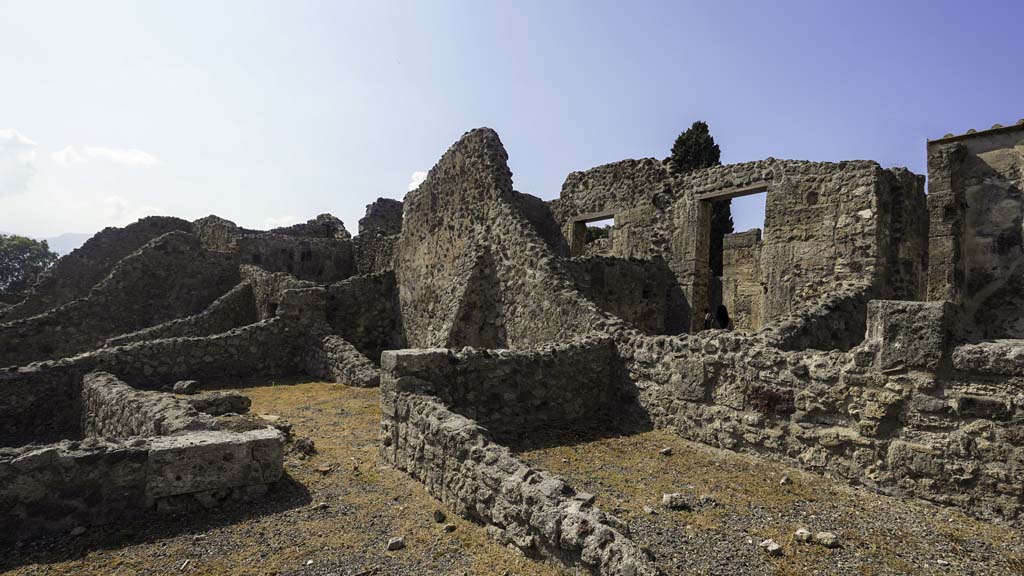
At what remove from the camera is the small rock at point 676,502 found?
4707 millimetres

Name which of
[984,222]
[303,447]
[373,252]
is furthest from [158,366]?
[984,222]

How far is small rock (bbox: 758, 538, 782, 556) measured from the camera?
3896mm

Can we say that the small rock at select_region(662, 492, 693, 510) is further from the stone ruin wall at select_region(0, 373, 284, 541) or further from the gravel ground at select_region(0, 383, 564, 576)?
the stone ruin wall at select_region(0, 373, 284, 541)

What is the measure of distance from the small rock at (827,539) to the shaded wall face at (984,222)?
6.26m

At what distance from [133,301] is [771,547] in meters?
17.4

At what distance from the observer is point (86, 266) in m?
20.3

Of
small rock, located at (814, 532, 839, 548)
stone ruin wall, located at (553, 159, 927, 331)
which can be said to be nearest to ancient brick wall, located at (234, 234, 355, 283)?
stone ruin wall, located at (553, 159, 927, 331)

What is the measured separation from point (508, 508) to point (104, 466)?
3183 millimetres

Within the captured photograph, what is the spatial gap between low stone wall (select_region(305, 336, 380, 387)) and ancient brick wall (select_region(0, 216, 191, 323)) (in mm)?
11330

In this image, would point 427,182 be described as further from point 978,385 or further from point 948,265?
point 978,385

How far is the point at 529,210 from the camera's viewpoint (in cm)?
1672

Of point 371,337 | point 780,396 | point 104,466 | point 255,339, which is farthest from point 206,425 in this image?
point 371,337

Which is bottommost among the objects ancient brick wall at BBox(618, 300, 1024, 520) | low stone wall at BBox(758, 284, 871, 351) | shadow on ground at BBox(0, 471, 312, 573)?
shadow on ground at BBox(0, 471, 312, 573)

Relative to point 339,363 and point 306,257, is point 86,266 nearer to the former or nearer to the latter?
point 306,257
